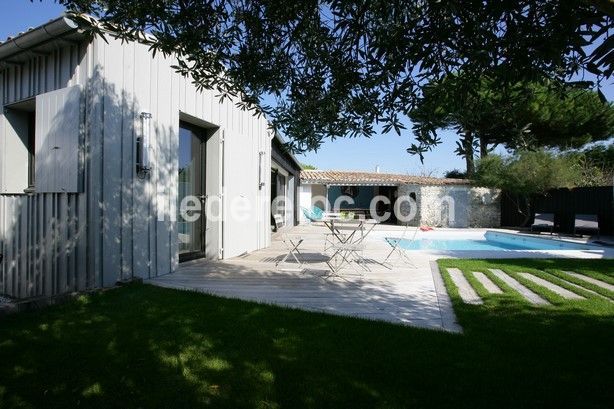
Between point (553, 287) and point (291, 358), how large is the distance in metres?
4.55

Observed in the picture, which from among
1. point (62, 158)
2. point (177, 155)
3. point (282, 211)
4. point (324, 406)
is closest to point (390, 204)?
point (282, 211)

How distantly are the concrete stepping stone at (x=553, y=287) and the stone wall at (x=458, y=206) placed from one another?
1495 cm

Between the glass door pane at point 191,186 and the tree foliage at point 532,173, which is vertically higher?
the tree foliage at point 532,173

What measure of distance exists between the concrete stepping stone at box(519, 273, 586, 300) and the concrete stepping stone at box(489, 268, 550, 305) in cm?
29

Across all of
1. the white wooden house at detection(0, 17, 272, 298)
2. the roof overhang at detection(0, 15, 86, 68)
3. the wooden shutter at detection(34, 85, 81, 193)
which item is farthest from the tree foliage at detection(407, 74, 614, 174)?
the wooden shutter at detection(34, 85, 81, 193)

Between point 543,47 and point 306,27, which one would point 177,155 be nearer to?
point 306,27

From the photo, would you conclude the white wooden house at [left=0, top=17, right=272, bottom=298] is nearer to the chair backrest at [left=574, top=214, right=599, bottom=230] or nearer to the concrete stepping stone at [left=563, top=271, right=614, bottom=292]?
the concrete stepping stone at [left=563, top=271, right=614, bottom=292]

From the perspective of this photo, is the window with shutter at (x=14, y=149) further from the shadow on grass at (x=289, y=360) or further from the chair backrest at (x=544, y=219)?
the chair backrest at (x=544, y=219)

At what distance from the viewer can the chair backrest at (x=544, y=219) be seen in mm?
16109

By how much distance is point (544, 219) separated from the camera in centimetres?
1639

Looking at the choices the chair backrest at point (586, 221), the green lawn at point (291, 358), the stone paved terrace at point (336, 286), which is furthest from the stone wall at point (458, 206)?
the green lawn at point (291, 358)

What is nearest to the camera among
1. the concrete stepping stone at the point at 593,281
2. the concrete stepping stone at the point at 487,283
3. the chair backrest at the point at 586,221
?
the concrete stepping stone at the point at 487,283

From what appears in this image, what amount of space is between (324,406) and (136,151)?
A: 4.70 m

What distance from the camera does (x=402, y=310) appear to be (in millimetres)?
4527
